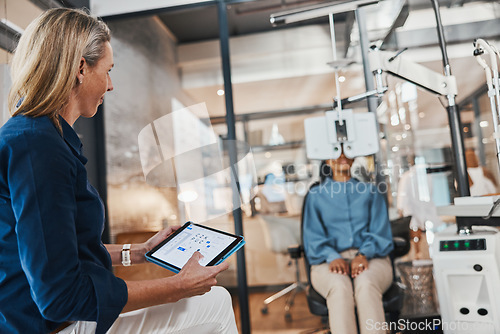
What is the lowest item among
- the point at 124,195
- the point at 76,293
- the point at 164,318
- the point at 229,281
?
the point at 229,281

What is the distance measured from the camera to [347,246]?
7.59 ft

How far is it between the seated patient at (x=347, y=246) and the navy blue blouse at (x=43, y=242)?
132 cm

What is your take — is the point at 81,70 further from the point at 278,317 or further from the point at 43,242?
the point at 278,317

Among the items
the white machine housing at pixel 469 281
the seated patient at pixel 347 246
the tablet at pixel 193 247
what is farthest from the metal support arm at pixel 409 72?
the tablet at pixel 193 247

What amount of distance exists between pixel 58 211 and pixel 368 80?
2.43m

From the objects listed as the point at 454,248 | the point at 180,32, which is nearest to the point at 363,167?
the point at 454,248

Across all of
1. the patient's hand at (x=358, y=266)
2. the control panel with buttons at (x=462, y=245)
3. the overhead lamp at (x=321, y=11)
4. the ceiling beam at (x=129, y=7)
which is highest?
the ceiling beam at (x=129, y=7)

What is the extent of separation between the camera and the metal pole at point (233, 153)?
283cm

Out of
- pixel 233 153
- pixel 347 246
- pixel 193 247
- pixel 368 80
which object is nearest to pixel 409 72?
pixel 368 80

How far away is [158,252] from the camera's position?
1220 mm

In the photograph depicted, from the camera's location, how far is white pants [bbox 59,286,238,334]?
1.15 m

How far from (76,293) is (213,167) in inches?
83.2

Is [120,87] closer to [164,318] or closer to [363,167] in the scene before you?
[363,167]

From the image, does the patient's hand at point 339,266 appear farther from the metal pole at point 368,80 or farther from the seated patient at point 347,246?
the metal pole at point 368,80
